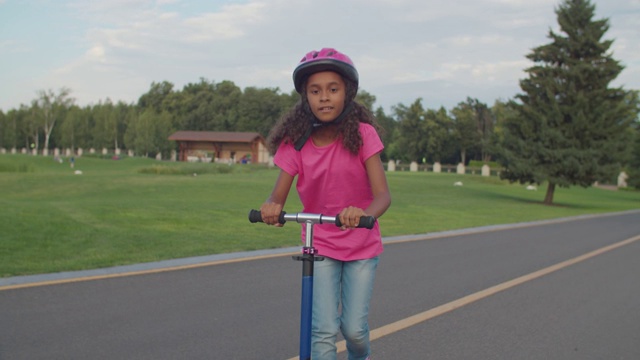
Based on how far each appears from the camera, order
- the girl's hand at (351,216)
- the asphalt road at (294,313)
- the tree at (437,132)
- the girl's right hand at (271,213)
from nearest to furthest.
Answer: the girl's hand at (351,216), the girl's right hand at (271,213), the asphalt road at (294,313), the tree at (437,132)

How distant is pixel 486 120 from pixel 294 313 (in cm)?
9604

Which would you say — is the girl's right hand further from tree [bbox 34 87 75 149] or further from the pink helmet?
tree [bbox 34 87 75 149]

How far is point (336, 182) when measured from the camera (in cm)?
358

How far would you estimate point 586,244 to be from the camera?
15.1 m

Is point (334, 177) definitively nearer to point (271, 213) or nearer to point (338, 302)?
point (271, 213)

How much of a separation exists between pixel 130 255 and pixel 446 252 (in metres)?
5.91

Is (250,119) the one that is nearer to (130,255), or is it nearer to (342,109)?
(130,255)

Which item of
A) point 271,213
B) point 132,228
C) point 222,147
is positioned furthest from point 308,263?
point 222,147

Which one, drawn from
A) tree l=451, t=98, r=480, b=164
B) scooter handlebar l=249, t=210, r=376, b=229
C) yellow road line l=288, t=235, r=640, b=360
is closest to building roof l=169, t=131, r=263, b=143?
tree l=451, t=98, r=480, b=164

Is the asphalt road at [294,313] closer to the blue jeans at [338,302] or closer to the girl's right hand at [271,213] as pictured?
the blue jeans at [338,302]

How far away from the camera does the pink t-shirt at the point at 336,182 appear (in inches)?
140

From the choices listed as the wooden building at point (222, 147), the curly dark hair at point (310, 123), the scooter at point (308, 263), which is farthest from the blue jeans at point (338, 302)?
the wooden building at point (222, 147)

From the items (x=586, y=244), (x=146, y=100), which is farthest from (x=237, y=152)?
(x=586, y=244)

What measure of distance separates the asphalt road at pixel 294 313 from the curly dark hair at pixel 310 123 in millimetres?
2252
